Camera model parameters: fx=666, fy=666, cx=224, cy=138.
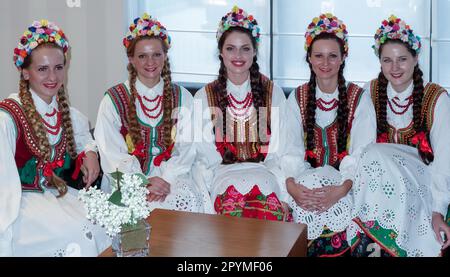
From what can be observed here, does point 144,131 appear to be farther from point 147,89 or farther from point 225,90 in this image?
point 225,90

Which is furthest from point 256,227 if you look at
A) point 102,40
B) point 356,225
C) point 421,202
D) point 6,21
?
point 6,21

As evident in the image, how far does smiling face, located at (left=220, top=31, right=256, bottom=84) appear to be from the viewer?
369cm

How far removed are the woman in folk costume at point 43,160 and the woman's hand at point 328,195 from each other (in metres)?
1.06

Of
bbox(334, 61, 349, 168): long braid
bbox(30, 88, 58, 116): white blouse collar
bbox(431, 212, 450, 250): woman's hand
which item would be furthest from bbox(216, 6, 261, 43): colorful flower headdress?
bbox(431, 212, 450, 250): woman's hand

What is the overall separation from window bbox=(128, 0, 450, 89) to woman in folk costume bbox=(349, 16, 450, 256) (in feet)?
3.31

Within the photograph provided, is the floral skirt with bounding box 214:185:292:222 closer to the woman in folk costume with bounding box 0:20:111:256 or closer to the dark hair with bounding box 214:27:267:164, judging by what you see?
the dark hair with bounding box 214:27:267:164

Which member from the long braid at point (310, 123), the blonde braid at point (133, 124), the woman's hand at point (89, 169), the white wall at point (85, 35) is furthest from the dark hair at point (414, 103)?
the white wall at point (85, 35)

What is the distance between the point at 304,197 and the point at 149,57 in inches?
45.2

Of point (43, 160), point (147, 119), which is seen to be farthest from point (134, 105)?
point (43, 160)

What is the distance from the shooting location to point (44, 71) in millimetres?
3264

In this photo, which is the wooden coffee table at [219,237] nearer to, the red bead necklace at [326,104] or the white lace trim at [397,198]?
the white lace trim at [397,198]

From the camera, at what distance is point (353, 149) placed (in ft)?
11.6
